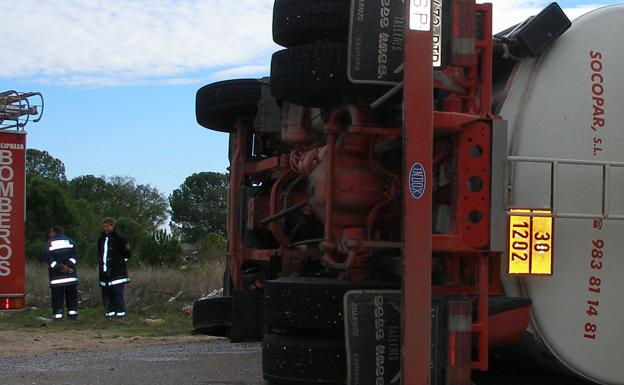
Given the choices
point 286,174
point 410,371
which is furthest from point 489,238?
point 286,174

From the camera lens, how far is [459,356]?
4.28 meters

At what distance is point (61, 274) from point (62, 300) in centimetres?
42

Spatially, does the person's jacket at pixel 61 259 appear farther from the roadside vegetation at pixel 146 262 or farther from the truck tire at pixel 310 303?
the truck tire at pixel 310 303

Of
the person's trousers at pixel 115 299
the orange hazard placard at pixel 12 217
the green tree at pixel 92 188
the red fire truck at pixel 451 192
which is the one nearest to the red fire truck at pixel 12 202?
the orange hazard placard at pixel 12 217

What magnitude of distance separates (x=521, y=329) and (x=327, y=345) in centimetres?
92

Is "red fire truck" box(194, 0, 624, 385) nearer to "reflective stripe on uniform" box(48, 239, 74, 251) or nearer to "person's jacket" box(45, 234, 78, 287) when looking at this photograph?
"person's jacket" box(45, 234, 78, 287)

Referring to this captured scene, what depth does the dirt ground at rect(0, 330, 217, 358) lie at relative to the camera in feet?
32.0

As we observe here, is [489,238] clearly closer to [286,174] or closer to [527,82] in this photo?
[527,82]

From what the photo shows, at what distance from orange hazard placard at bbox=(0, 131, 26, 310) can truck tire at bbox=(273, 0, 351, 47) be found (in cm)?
596

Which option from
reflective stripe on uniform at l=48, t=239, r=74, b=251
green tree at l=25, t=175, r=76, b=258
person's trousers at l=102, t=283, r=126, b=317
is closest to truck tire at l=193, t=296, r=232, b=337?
person's trousers at l=102, t=283, r=126, b=317

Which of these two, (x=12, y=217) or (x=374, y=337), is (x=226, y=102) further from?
(x=12, y=217)

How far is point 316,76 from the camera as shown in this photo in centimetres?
494

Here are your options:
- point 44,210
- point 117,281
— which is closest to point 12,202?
point 117,281

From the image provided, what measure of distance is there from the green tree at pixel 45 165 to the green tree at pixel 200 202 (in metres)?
10.8
